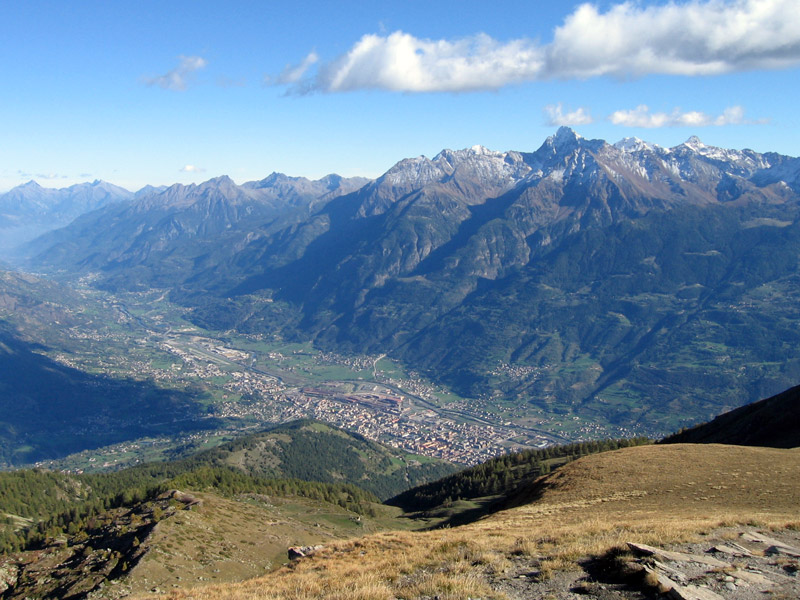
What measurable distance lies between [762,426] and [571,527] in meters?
49.8

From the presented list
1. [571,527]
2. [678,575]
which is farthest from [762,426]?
[678,575]

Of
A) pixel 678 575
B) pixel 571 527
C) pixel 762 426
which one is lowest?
pixel 762 426

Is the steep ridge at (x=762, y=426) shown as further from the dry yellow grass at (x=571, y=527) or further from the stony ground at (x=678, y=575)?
the stony ground at (x=678, y=575)

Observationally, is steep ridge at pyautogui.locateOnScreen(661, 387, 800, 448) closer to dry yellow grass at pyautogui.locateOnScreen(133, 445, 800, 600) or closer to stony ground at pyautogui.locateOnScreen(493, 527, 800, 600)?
dry yellow grass at pyautogui.locateOnScreen(133, 445, 800, 600)

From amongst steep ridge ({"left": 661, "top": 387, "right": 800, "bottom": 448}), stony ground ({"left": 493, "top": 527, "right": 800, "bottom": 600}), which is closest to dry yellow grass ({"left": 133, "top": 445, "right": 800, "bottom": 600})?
stony ground ({"left": 493, "top": 527, "right": 800, "bottom": 600})

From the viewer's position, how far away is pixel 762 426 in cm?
6588

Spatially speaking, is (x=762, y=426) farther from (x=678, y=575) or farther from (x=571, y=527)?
(x=678, y=575)

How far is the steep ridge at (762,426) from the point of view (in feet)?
199

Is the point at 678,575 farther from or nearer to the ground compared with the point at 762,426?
farther from the ground

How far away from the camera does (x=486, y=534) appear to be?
101 ft

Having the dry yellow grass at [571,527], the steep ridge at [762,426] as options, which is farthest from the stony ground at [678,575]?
the steep ridge at [762,426]

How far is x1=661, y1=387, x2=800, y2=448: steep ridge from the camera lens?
60.7m

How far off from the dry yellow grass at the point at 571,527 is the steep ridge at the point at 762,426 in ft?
41.9

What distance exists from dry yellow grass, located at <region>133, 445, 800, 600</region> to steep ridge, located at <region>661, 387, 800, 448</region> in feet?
41.9
